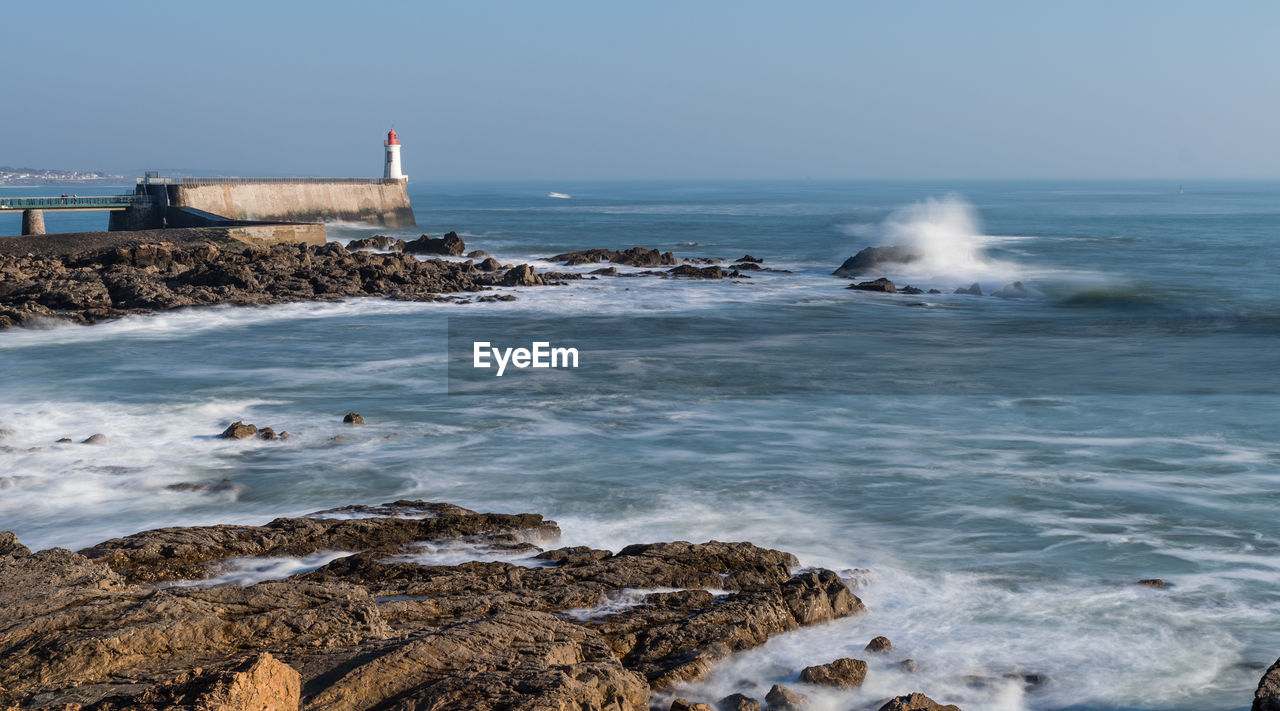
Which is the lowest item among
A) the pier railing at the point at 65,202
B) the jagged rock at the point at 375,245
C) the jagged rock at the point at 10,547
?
the jagged rock at the point at 10,547

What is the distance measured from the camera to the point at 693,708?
4.98 meters

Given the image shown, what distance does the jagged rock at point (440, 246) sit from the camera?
36.4 metres

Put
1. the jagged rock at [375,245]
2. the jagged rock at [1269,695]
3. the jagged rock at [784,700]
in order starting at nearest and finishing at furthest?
the jagged rock at [1269,695] < the jagged rock at [784,700] < the jagged rock at [375,245]

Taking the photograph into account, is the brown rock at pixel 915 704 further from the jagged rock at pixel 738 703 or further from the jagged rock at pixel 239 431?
the jagged rock at pixel 239 431

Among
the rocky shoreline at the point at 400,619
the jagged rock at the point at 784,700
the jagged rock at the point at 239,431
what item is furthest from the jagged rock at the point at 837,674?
the jagged rock at the point at 239,431

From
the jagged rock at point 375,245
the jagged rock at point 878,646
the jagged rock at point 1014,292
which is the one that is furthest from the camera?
the jagged rock at point 375,245

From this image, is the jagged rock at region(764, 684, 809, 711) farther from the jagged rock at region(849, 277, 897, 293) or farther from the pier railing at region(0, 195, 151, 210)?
the pier railing at region(0, 195, 151, 210)

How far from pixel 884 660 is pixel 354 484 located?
17.7 feet

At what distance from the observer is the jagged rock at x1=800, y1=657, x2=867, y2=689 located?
5.53 metres

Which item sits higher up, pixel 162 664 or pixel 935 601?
pixel 162 664

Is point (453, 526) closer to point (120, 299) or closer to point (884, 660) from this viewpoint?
point (884, 660)

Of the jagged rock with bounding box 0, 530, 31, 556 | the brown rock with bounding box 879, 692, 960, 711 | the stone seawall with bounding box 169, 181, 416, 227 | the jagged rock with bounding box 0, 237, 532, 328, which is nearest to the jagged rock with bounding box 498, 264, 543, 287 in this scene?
the jagged rock with bounding box 0, 237, 532, 328

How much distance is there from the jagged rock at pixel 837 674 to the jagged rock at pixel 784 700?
196 mm

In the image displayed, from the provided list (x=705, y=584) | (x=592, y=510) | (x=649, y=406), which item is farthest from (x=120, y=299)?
(x=705, y=584)
